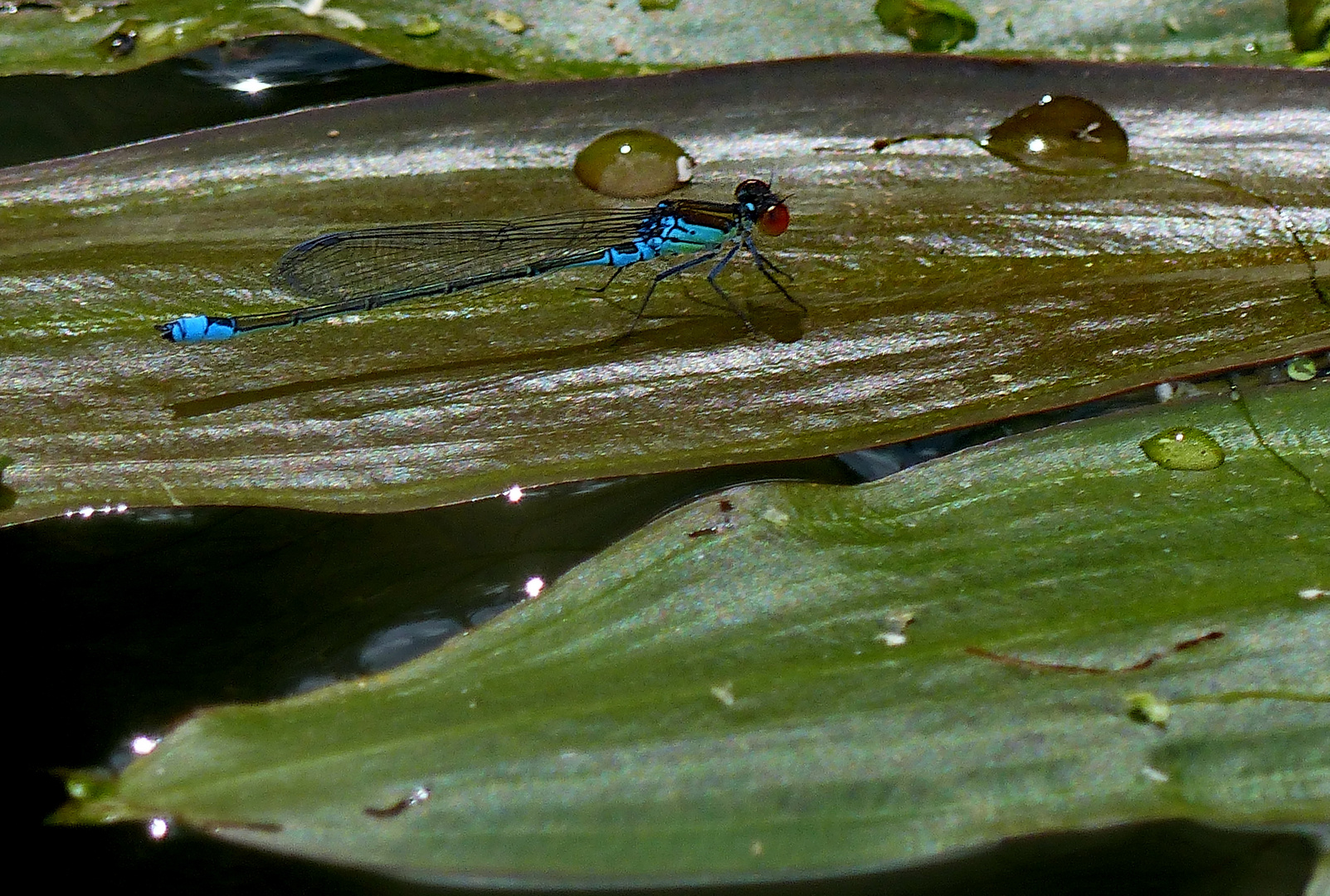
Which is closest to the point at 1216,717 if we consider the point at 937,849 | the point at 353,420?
the point at 937,849

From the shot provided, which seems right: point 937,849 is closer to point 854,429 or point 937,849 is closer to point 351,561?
point 854,429

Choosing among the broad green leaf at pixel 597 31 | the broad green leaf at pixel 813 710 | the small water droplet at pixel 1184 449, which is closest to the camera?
the broad green leaf at pixel 813 710

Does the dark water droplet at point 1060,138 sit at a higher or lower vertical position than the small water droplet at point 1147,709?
higher

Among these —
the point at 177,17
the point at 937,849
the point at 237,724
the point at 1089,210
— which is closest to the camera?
the point at 937,849

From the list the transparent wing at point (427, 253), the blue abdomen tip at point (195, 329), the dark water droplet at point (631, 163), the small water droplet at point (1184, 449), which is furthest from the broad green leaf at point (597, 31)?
the small water droplet at point (1184, 449)

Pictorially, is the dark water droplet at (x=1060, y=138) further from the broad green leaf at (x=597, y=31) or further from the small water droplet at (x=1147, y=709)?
the small water droplet at (x=1147, y=709)

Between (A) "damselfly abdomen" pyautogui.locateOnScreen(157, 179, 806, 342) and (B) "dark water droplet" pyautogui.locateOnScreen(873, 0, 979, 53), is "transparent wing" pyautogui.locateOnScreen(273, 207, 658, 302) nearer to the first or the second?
(A) "damselfly abdomen" pyautogui.locateOnScreen(157, 179, 806, 342)

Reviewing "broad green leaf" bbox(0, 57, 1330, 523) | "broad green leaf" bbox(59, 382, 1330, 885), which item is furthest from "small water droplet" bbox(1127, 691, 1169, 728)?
"broad green leaf" bbox(0, 57, 1330, 523)
